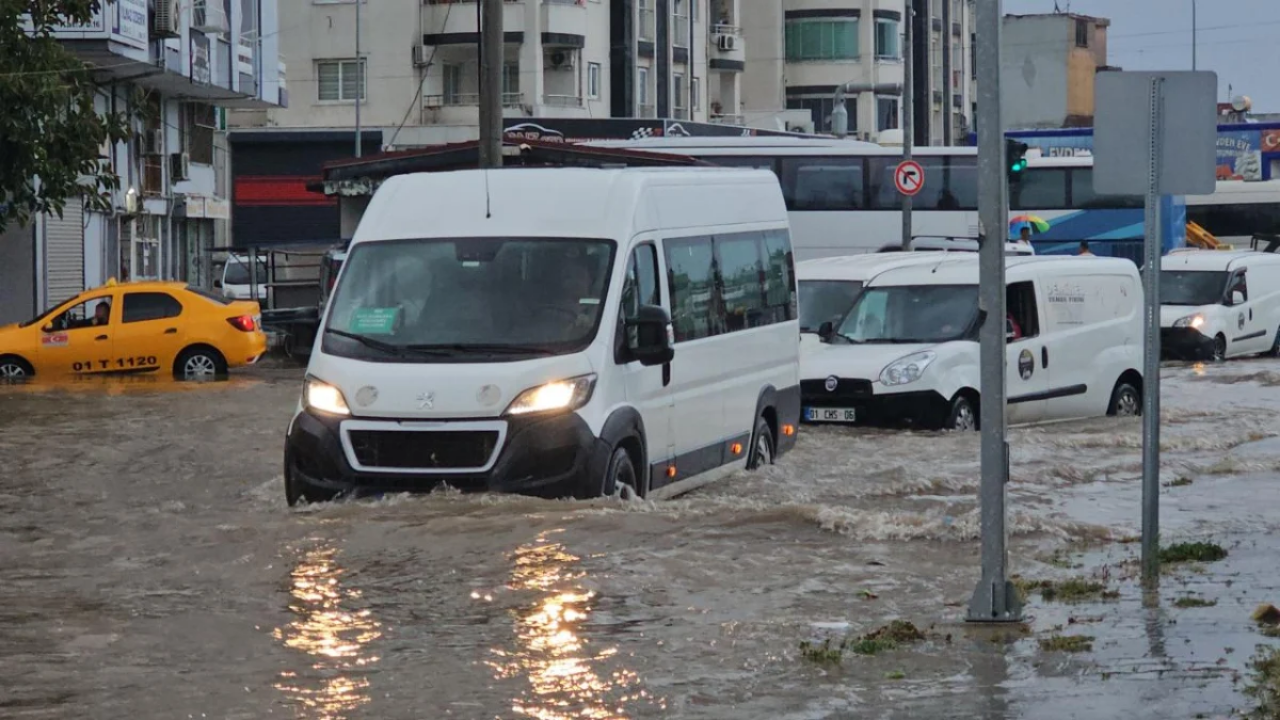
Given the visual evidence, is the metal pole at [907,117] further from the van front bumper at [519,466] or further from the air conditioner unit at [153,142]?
the van front bumper at [519,466]

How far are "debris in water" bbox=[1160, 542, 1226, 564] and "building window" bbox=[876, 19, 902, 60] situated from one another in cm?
7176

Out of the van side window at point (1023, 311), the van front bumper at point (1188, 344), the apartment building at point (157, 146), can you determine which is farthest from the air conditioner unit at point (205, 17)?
the van side window at point (1023, 311)

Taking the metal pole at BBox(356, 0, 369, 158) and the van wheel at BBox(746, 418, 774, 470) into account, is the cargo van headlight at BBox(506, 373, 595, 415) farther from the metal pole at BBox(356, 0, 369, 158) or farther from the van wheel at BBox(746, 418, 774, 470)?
the metal pole at BBox(356, 0, 369, 158)

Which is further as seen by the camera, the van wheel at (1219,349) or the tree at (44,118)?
the van wheel at (1219,349)

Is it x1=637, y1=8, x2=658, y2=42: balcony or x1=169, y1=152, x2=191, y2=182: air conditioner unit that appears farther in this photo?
x1=637, y1=8, x2=658, y2=42: balcony

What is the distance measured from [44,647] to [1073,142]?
61.3m

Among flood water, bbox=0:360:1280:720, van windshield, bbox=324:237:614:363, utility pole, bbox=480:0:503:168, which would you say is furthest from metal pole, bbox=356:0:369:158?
van windshield, bbox=324:237:614:363

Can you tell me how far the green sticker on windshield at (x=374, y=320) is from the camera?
505 inches

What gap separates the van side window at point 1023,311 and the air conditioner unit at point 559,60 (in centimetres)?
4268

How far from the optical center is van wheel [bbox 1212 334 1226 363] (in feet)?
106

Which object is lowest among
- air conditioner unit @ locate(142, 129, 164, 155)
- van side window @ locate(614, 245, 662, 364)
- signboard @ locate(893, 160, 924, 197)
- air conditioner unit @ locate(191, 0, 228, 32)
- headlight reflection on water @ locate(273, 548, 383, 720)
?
headlight reflection on water @ locate(273, 548, 383, 720)

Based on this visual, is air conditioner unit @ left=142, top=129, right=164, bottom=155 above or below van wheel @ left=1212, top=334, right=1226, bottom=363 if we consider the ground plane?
above

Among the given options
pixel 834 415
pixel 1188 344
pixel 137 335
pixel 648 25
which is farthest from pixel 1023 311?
pixel 648 25

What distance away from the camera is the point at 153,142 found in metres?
43.1
